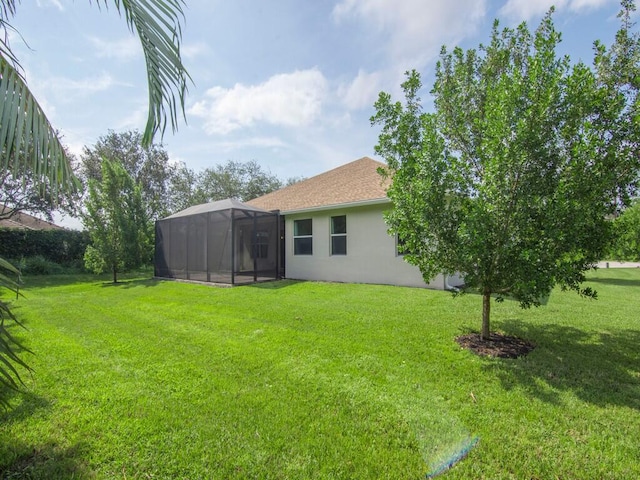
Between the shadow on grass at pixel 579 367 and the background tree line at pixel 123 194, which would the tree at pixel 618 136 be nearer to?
the shadow on grass at pixel 579 367

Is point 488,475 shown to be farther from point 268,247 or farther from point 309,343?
point 268,247

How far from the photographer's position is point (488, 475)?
7.07 feet

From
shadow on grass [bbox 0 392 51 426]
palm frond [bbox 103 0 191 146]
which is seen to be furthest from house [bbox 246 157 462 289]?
shadow on grass [bbox 0 392 51 426]

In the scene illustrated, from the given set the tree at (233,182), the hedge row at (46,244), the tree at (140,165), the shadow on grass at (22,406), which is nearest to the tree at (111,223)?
the hedge row at (46,244)

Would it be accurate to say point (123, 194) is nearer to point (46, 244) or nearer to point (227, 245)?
point (227, 245)

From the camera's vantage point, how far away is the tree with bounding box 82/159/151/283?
40.1 feet

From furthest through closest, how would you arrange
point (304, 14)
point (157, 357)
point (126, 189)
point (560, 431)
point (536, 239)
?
1. point (126, 189)
2. point (304, 14)
3. point (157, 357)
4. point (536, 239)
5. point (560, 431)

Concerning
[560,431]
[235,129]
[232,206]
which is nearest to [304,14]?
[235,129]

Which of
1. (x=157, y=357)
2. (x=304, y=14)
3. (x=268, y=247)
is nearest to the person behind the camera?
(x=157, y=357)

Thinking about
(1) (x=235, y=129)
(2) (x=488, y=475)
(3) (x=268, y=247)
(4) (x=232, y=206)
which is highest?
(1) (x=235, y=129)

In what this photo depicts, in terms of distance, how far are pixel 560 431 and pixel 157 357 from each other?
4344 millimetres

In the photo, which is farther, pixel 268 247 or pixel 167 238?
pixel 167 238

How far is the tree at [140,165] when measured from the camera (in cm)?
2411

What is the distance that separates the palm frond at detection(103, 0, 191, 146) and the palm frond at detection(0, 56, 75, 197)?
506mm
